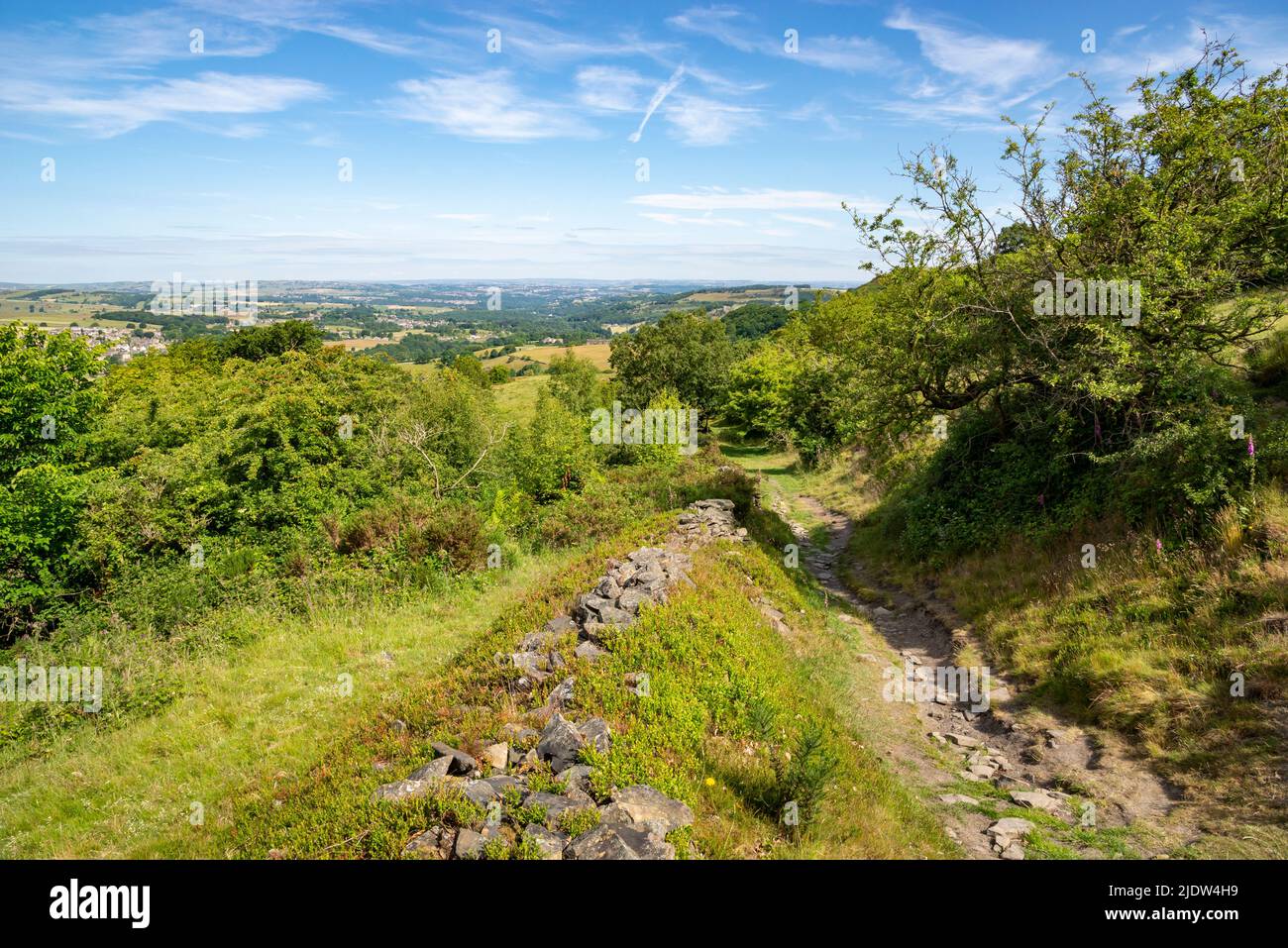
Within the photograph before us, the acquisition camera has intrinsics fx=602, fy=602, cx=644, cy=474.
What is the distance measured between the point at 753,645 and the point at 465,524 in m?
9.43

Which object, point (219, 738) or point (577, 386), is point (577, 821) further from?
point (577, 386)

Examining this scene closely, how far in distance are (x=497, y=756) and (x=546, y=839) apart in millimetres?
1516

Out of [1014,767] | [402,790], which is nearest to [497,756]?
[402,790]

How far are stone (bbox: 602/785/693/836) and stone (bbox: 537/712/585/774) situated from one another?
27.8 inches

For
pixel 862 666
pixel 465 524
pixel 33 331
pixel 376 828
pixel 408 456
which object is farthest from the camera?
pixel 33 331

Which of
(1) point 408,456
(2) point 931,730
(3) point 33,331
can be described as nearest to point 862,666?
(2) point 931,730

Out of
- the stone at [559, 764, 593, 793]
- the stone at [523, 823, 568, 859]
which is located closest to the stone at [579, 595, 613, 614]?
the stone at [559, 764, 593, 793]

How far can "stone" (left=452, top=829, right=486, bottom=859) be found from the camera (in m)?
4.66

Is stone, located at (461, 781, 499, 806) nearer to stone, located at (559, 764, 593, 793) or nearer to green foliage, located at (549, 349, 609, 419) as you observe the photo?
stone, located at (559, 764, 593, 793)

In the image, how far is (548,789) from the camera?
549cm
